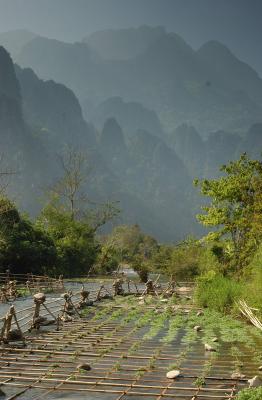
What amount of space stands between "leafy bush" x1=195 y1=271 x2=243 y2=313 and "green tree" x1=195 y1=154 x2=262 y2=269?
545 centimetres

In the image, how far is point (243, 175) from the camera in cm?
3052

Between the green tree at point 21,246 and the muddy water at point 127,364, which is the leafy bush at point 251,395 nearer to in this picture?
the muddy water at point 127,364

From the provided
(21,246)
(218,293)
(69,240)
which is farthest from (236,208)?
(69,240)

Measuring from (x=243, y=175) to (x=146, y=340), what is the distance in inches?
687

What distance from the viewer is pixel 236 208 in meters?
30.5

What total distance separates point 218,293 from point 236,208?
1001 centimetres

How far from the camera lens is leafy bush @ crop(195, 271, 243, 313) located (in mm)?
21000

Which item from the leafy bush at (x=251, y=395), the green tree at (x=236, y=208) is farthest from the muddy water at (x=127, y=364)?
the green tree at (x=236, y=208)

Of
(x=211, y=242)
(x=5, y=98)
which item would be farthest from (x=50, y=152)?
(x=211, y=242)

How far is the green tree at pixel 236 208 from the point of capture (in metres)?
28.6

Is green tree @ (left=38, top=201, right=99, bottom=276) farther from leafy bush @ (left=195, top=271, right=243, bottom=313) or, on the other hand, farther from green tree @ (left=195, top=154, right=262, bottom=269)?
leafy bush @ (left=195, top=271, right=243, bottom=313)

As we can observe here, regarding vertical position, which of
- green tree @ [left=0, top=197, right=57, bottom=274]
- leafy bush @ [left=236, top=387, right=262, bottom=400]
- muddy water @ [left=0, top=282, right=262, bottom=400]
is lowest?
muddy water @ [left=0, top=282, right=262, bottom=400]

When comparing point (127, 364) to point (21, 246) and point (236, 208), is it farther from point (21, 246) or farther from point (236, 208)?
point (21, 246)

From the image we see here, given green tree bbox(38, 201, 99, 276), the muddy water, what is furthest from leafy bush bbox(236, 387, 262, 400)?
green tree bbox(38, 201, 99, 276)
